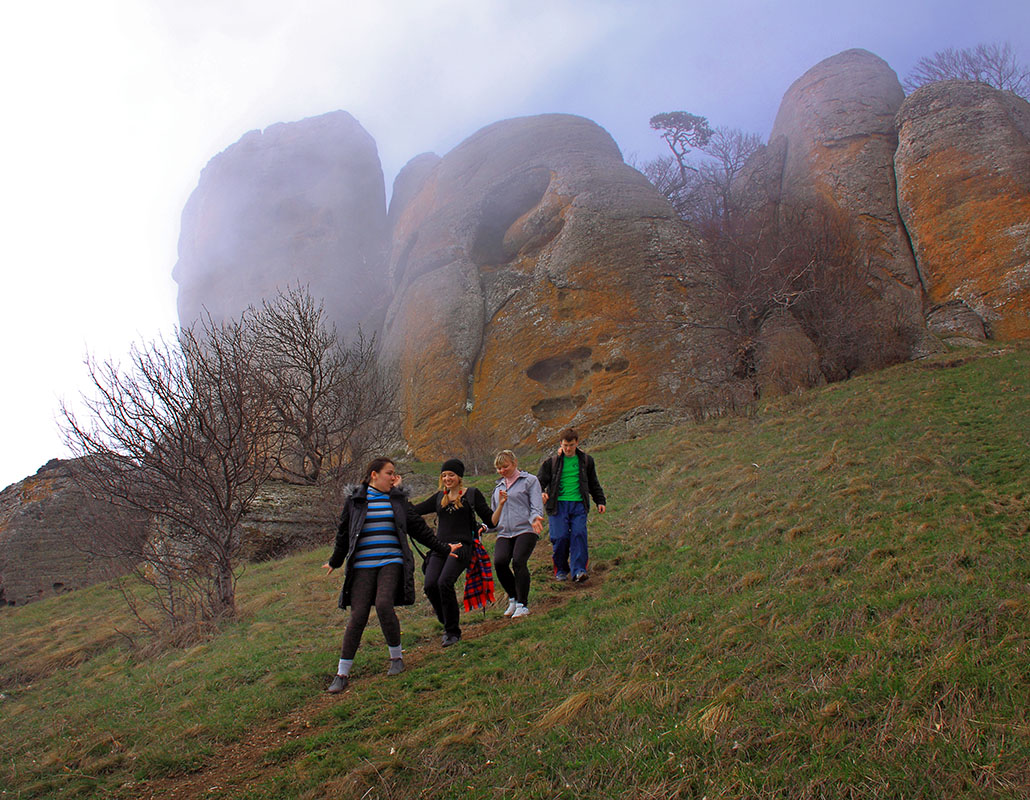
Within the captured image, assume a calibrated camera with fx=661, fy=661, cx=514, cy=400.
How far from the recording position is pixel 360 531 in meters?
5.05

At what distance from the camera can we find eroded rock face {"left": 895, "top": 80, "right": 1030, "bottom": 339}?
712 inches

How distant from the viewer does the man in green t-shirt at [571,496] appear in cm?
745

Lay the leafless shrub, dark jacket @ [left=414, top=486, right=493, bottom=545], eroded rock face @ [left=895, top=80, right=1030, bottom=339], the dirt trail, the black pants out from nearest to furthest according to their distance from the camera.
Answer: the dirt trail, the black pants, dark jacket @ [left=414, top=486, right=493, bottom=545], the leafless shrub, eroded rock face @ [left=895, top=80, right=1030, bottom=339]

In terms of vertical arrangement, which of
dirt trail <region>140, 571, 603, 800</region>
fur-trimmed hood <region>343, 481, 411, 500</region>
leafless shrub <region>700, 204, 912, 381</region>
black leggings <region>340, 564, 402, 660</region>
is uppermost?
leafless shrub <region>700, 204, 912, 381</region>

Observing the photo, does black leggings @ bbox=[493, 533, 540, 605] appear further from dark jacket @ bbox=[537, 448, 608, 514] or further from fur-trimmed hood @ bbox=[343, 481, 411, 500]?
fur-trimmed hood @ bbox=[343, 481, 411, 500]

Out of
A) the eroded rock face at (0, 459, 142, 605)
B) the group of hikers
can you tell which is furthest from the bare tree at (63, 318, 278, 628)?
the eroded rock face at (0, 459, 142, 605)

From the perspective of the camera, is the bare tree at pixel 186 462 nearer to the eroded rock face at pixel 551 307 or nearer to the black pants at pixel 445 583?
the black pants at pixel 445 583

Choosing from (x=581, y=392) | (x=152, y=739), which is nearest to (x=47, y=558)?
(x=581, y=392)

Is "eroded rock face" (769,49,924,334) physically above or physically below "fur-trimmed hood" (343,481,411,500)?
above

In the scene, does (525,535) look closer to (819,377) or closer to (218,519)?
(218,519)

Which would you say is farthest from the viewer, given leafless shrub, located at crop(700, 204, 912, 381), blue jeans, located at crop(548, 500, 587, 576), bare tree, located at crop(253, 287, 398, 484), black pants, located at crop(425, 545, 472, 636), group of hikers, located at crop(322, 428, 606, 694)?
bare tree, located at crop(253, 287, 398, 484)

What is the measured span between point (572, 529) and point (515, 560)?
129cm

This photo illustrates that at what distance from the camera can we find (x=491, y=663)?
198 inches

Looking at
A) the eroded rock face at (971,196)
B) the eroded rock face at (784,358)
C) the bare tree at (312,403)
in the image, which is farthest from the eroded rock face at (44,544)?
the eroded rock face at (971,196)
